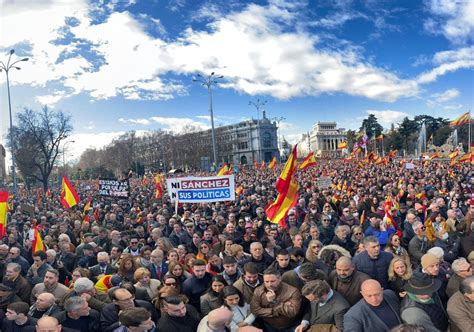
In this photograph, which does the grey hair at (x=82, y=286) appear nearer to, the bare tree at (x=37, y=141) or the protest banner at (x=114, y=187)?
the protest banner at (x=114, y=187)

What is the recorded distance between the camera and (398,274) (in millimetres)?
4207

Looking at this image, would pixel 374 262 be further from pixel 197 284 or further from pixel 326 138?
pixel 326 138

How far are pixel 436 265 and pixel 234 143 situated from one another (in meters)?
106

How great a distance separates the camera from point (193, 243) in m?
7.78

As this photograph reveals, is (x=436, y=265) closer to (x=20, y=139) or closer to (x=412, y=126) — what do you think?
(x=20, y=139)

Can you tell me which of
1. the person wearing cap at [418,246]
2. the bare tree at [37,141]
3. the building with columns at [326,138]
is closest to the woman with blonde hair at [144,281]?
the person wearing cap at [418,246]

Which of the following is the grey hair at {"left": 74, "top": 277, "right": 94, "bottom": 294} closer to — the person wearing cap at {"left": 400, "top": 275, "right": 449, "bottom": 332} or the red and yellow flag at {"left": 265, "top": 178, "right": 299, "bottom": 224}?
the person wearing cap at {"left": 400, "top": 275, "right": 449, "bottom": 332}

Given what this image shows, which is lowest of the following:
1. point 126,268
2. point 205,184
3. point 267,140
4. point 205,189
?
point 126,268

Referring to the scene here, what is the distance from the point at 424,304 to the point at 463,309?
31 centimetres

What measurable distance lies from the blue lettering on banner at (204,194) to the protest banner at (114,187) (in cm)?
511

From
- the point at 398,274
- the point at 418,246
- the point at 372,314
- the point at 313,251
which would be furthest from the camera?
the point at 418,246

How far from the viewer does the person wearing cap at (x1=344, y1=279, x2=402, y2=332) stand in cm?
302

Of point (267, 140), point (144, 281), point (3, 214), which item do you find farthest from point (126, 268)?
point (267, 140)

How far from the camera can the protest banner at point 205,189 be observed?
10.4m
